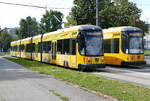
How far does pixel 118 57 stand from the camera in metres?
20.6

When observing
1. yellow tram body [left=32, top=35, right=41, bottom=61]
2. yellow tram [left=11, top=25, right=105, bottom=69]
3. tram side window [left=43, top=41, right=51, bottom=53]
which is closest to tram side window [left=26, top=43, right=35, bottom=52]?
yellow tram body [left=32, top=35, right=41, bottom=61]

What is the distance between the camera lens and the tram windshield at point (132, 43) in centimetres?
1983

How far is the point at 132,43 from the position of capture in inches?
781

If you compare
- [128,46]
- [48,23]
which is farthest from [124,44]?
[48,23]

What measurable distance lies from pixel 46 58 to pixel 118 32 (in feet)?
27.4

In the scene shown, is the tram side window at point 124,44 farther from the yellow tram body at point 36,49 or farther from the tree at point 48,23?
the tree at point 48,23

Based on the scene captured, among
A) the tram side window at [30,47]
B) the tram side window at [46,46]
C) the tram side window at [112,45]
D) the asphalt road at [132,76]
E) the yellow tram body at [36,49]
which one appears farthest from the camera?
the tram side window at [30,47]

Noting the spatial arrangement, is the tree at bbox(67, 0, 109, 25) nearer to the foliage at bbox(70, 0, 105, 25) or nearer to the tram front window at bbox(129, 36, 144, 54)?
the foliage at bbox(70, 0, 105, 25)

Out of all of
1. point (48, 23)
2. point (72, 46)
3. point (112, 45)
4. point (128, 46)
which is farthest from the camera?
point (48, 23)

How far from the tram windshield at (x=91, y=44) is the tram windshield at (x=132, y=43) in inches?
134

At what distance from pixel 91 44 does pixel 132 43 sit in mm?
4566

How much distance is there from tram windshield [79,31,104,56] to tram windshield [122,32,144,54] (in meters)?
3.40

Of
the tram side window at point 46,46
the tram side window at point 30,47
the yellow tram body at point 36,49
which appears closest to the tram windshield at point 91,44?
the tram side window at point 46,46

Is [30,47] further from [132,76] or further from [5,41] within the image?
[5,41]
